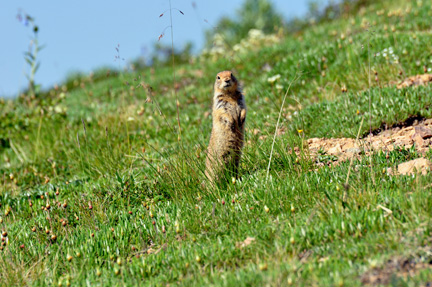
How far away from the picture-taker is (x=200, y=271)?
4.51m

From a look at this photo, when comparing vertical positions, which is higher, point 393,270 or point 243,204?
point 243,204

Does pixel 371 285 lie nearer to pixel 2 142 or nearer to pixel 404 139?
pixel 404 139

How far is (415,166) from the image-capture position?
5.53 metres

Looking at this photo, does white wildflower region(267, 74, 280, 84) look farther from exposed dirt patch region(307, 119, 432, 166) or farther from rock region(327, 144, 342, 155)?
rock region(327, 144, 342, 155)

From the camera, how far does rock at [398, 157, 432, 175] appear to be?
17.6ft

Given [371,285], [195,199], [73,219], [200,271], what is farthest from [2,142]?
[371,285]

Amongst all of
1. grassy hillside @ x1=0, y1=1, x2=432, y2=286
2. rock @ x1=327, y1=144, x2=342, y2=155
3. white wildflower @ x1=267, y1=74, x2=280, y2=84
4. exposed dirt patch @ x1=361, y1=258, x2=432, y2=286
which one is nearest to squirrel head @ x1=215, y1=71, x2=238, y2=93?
grassy hillside @ x1=0, y1=1, x2=432, y2=286

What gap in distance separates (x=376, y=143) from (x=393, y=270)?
3.23 metres

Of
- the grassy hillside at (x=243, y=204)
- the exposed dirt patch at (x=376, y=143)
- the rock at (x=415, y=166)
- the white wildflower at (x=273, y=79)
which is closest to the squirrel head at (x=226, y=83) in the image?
the grassy hillside at (x=243, y=204)

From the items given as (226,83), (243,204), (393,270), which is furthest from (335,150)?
(393,270)

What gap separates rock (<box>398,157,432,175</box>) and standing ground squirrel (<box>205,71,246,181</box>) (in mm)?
1926

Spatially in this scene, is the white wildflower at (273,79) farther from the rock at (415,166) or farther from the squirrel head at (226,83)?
the rock at (415,166)

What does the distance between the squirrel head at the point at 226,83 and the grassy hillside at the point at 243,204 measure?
0.75m

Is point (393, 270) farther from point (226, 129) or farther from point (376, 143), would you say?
point (376, 143)
